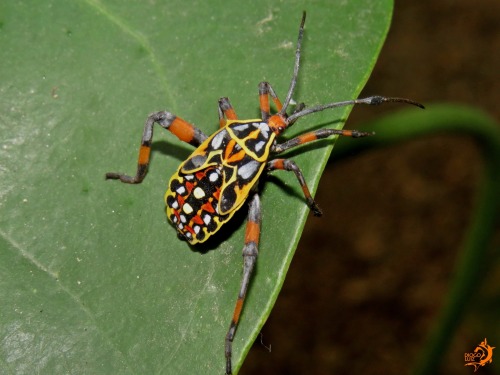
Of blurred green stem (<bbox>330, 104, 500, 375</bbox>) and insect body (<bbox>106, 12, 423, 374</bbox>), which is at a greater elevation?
insect body (<bbox>106, 12, 423, 374</bbox>)

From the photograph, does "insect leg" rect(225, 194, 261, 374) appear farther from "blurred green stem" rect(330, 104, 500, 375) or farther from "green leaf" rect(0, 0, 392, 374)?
"blurred green stem" rect(330, 104, 500, 375)

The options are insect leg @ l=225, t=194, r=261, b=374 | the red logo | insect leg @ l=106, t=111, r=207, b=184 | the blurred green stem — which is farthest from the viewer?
the red logo

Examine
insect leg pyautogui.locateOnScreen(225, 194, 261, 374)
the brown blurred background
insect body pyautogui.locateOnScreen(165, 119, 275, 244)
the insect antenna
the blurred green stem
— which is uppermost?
the insect antenna

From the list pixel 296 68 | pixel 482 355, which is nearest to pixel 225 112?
pixel 296 68

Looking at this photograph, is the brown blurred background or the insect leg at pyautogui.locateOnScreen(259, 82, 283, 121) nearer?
the insect leg at pyautogui.locateOnScreen(259, 82, 283, 121)

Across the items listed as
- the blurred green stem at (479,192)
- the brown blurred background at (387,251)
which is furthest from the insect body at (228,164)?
the brown blurred background at (387,251)

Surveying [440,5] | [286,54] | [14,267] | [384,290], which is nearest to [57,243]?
[14,267]

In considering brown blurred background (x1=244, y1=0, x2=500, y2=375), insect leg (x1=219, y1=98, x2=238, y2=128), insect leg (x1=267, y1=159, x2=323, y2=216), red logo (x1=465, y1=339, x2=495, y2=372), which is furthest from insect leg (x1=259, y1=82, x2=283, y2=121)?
brown blurred background (x1=244, y1=0, x2=500, y2=375)
